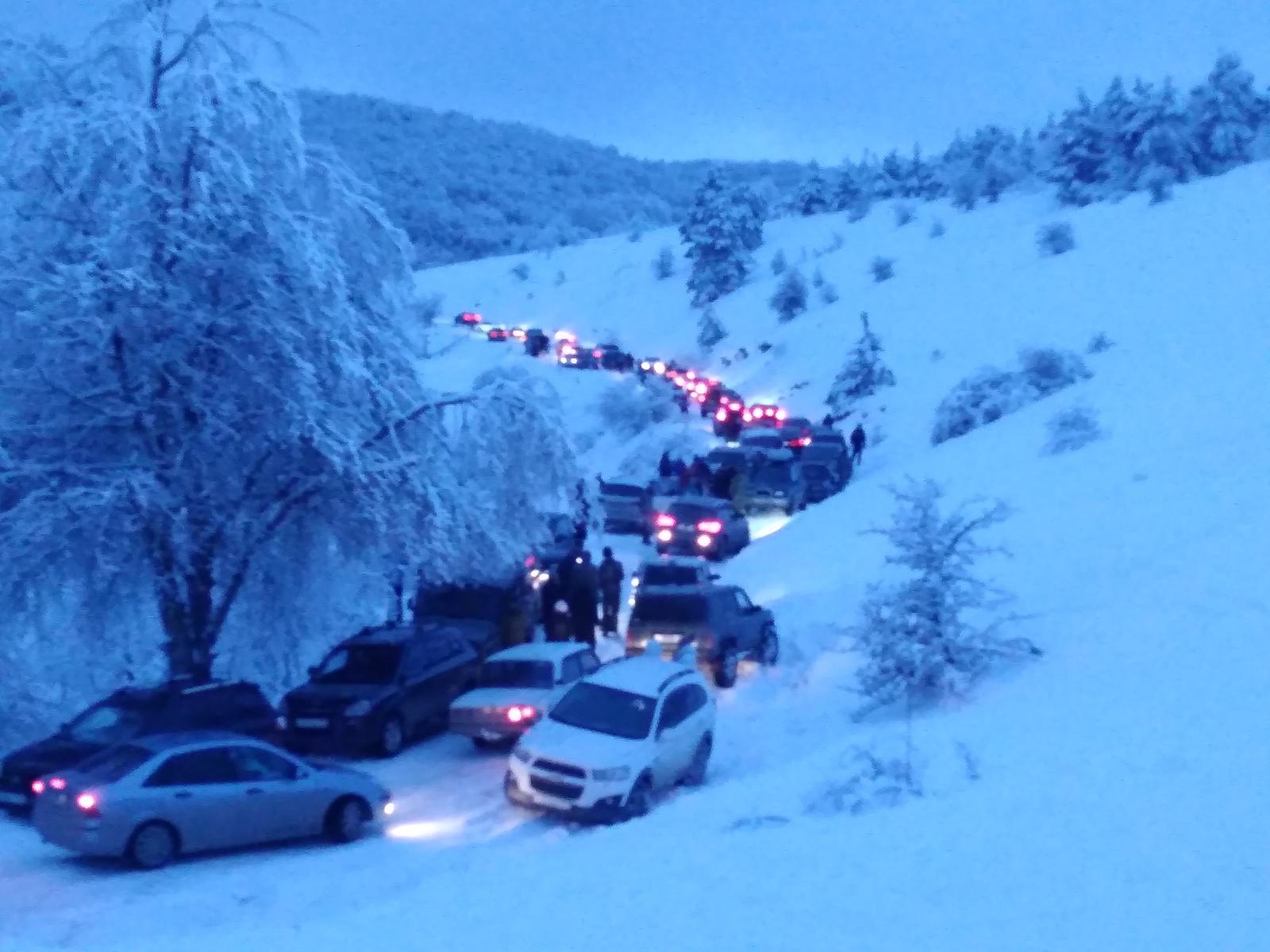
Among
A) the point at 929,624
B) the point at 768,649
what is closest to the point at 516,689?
the point at 929,624

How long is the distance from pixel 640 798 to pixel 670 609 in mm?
6660

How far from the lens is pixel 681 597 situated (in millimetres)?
20672

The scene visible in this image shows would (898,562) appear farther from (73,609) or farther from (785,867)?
(73,609)

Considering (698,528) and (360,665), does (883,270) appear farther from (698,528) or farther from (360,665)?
(360,665)

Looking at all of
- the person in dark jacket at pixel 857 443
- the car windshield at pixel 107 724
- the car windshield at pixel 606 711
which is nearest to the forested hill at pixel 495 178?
the person in dark jacket at pixel 857 443

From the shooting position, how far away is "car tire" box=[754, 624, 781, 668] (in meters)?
21.5

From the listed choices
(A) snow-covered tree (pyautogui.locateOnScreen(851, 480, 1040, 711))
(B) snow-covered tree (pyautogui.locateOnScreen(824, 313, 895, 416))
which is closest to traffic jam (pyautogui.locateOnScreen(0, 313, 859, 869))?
(A) snow-covered tree (pyautogui.locateOnScreen(851, 480, 1040, 711))

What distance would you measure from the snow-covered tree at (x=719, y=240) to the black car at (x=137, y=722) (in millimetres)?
54416

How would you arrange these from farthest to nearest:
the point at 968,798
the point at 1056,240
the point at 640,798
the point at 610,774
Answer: the point at 1056,240 → the point at 640,798 → the point at 610,774 → the point at 968,798

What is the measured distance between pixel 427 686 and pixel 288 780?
14.5ft

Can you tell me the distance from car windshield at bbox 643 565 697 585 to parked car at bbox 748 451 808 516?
12438 mm

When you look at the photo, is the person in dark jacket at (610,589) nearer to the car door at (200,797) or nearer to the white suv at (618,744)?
the white suv at (618,744)

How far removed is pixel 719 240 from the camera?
68.6 m

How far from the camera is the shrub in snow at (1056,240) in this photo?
50031 millimetres
